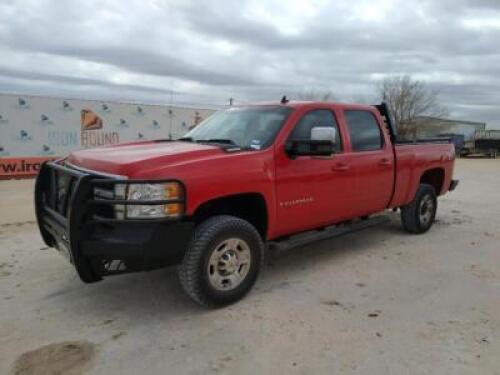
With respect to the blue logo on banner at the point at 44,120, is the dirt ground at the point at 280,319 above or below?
below

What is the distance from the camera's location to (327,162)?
5.17m

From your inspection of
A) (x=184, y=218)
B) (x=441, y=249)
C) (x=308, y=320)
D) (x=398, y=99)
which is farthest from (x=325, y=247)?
(x=398, y=99)

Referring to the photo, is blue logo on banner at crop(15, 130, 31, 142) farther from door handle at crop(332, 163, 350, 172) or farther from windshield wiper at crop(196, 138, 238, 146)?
door handle at crop(332, 163, 350, 172)

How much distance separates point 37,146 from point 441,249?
1408 cm

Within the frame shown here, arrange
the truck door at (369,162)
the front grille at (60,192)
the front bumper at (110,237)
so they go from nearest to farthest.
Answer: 1. the front bumper at (110,237)
2. the front grille at (60,192)
3. the truck door at (369,162)

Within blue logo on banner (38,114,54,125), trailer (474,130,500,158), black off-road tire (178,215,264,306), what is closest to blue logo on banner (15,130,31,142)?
blue logo on banner (38,114,54,125)

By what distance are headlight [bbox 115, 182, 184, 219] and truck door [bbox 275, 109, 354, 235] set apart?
1.25 meters

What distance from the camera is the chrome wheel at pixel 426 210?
7168mm

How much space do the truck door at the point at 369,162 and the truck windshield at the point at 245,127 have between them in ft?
3.50

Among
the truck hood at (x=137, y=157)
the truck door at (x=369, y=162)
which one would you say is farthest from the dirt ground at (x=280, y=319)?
the truck hood at (x=137, y=157)

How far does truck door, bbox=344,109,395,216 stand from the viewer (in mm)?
5664

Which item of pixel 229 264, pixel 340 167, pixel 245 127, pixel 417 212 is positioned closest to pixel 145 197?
pixel 229 264

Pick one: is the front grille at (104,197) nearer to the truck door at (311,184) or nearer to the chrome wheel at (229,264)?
→ the chrome wheel at (229,264)

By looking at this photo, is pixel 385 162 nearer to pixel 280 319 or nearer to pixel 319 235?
pixel 319 235
